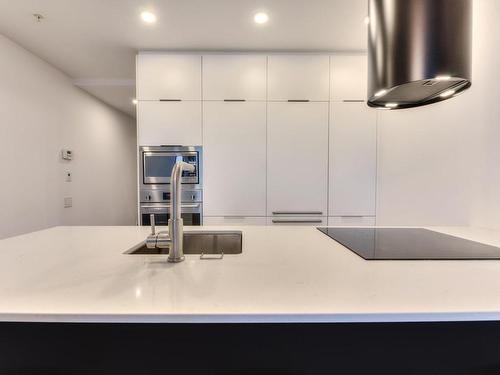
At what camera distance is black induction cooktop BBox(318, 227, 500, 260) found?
31.5 inches

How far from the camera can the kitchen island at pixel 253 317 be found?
481 millimetres

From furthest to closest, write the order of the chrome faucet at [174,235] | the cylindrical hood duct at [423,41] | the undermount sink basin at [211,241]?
the undermount sink basin at [211,241] < the cylindrical hood duct at [423,41] < the chrome faucet at [174,235]

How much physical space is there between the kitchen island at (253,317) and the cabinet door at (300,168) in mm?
1746

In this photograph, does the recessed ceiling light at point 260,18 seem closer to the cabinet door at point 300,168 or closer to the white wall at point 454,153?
the cabinet door at point 300,168

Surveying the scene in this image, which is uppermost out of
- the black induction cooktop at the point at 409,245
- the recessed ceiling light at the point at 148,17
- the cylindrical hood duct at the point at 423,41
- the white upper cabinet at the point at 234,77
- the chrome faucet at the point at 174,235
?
the recessed ceiling light at the point at 148,17

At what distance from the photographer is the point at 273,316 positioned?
0.47 metres

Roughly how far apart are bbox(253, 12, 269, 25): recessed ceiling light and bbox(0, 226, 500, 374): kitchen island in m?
2.00

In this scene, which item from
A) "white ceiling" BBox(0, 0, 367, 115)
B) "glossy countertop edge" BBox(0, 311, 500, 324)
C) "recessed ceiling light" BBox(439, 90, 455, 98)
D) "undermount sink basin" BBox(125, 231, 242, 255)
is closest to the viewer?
"glossy countertop edge" BBox(0, 311, 500, 324)

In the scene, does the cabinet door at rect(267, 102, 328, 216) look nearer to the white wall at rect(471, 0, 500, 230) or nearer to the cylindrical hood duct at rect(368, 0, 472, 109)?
the white wall at rect(471, 0, 500, 230)

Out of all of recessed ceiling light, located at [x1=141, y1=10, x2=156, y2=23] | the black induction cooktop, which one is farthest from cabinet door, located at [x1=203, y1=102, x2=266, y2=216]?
the black induction cooktop

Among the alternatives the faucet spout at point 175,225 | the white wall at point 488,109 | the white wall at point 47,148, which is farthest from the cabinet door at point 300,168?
the white wall at point 47,148

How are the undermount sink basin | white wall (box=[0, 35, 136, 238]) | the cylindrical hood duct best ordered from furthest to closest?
white wall (box=[0, 35, 136, 238]), the undermount sink basin, the cylindrical hood duct

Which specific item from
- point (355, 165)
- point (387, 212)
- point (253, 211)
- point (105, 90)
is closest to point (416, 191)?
point (387, 212)
